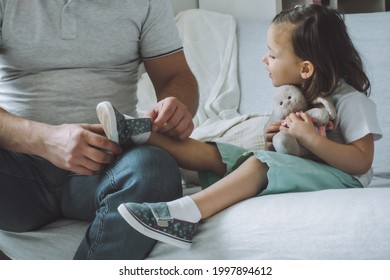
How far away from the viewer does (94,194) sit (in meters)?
1.02

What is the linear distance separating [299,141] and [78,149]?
39cm

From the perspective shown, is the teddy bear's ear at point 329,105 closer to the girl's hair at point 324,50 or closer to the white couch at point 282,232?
the girl's hair at point 324,50

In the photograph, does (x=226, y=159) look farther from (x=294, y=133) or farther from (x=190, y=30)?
(x=190, y=30)

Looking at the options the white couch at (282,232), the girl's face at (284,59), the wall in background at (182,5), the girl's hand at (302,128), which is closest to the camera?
the white couch at (282,232)

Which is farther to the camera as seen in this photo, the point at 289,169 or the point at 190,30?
the point at 190,30

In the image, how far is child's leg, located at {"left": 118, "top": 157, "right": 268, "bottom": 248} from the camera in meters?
0.90

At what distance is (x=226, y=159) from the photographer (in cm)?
114

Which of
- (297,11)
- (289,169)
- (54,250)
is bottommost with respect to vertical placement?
(54,250)

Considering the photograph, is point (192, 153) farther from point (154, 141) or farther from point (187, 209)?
point (187, 209)

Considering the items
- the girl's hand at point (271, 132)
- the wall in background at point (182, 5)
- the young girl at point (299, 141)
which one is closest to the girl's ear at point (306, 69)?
the young girl at point (299, 141)

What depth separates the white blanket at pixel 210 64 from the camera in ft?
5.73
